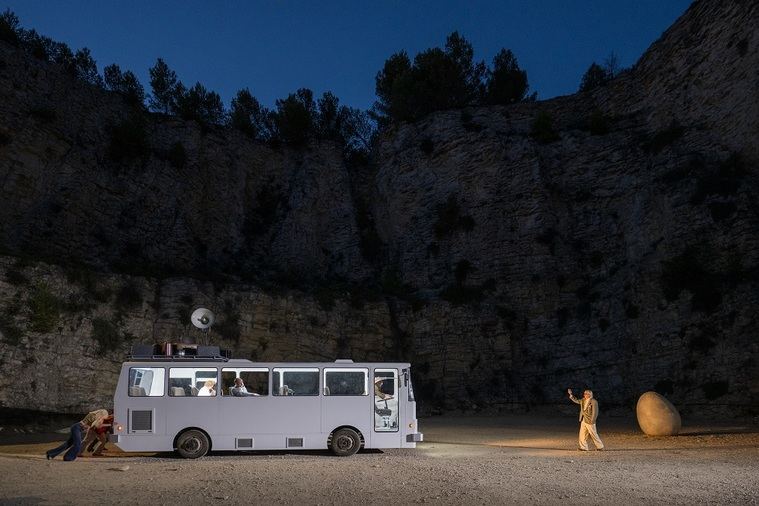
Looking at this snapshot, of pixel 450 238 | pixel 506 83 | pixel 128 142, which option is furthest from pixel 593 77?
pixel 128 142

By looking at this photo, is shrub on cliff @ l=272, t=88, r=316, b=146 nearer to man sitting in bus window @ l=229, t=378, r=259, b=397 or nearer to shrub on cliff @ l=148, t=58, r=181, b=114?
shrub on cliff @ l=148, t=58, r=181, b=114

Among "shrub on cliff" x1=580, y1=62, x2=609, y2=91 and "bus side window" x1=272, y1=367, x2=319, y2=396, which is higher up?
"shrub on cliff" x1=580, y1=62, x2=609, y2=91

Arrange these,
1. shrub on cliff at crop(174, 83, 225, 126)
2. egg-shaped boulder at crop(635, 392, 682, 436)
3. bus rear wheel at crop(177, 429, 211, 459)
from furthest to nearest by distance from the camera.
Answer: shrub on cliff at crop(174, 83, 225, 126)
egg-shaped boulder at crop(635, 392, 682, 436)
bus rear wheel at crop(177, 429, 211, 459)

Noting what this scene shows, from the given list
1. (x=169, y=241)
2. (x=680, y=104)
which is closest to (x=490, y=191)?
(x=680, y=104)

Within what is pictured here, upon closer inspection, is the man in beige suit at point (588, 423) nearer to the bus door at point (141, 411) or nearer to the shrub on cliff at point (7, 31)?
the bus door at point (141, 411)

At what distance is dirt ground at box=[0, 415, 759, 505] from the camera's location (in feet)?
33.5

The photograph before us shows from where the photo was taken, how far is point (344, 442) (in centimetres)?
1609

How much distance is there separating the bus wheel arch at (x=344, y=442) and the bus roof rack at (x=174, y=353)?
368cm

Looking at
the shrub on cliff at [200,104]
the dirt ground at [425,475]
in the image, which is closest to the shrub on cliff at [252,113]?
the shrub on cliff at [200,104]

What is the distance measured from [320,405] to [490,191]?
26.1m

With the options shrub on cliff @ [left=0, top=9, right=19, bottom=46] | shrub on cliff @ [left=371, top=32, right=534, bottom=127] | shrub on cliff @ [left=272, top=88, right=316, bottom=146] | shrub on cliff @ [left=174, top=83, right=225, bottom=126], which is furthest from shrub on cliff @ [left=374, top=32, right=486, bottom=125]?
shrub on cliff @ [left=0, top=9, right=19, bottom=46]

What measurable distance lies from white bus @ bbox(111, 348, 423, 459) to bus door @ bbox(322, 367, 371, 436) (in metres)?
0.03

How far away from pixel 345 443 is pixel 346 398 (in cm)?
118

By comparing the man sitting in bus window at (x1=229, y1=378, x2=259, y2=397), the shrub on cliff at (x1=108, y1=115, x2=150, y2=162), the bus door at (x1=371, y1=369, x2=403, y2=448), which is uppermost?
the shrub on cliff at (x1=108, y1=115, x2=150, y2=162)
